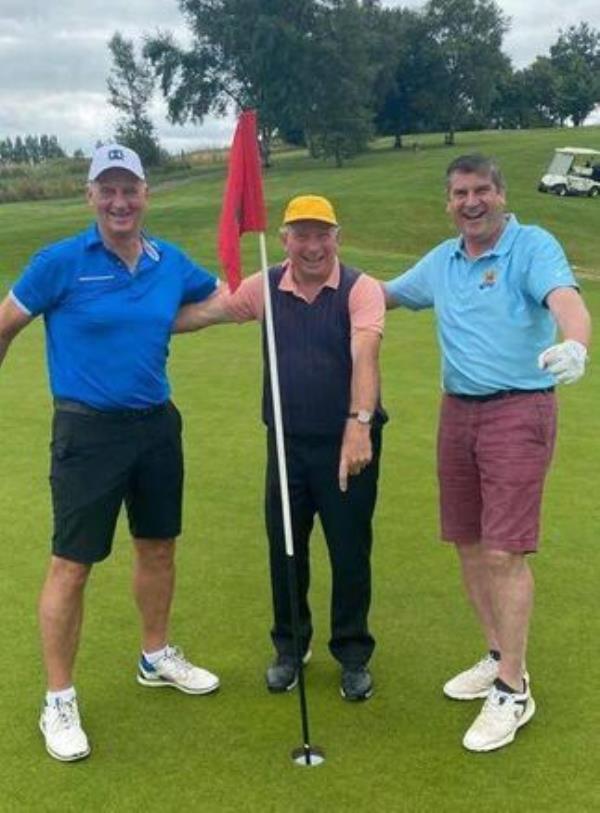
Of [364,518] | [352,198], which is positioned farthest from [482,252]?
[352,198]

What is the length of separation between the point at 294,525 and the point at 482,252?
49.7 inches

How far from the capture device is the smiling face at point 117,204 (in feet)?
11.3

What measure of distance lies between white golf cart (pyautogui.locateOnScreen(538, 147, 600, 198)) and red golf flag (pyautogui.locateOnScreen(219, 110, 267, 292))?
31.3 meters

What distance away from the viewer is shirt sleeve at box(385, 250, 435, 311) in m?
3.79

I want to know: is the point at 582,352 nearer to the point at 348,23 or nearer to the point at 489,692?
the point at 489,692

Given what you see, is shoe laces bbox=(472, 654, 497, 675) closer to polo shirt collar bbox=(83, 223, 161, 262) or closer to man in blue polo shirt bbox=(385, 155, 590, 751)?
man in blue polo shirt bbox=(385, 155, 590, 751)

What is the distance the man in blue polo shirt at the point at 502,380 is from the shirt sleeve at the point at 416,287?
0.15m

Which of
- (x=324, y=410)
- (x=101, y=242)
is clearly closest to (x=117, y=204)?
(x=101, y=242)

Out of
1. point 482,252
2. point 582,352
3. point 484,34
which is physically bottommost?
point 582,352

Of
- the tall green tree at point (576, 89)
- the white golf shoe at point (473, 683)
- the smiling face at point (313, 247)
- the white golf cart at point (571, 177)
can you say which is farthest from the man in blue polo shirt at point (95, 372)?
the tall green tree at point (576, 89)

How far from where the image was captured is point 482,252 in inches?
138

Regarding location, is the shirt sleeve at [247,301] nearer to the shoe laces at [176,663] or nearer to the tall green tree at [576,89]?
the shoe laces at [176,663]

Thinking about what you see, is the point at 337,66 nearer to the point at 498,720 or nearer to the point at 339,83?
the point at 339,83

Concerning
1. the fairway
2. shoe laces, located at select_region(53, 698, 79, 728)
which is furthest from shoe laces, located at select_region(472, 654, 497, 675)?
shoe laces, located at select_region(53, 698, 79, 728)
